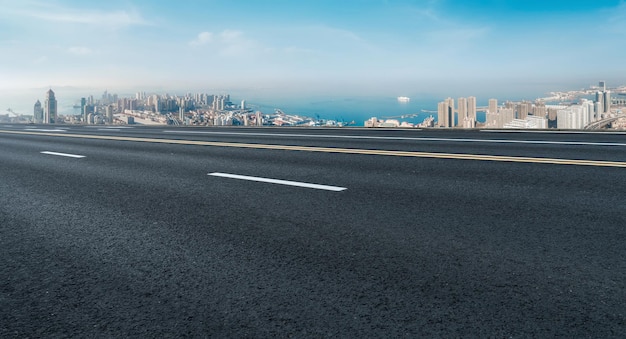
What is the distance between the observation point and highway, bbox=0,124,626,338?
102 inches

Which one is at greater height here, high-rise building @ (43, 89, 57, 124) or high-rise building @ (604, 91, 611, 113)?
high-rise building @ (43, 89, 57, 124)

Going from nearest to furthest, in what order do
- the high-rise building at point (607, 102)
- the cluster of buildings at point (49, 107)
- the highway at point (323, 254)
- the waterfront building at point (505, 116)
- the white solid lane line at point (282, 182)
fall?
1. the highway at point (323, 254)
2. the white solid lane line at point (282, 182)
3. the waterfront building at point (505, 116)
4. the high-rise building at point (607, 102)
5. the cluster of buildings at point (49, 107)

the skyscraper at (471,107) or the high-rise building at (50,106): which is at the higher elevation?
the high-rise building at (50,106)

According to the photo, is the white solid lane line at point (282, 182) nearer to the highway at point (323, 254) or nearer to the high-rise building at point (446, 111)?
the highway at point (323, 254)

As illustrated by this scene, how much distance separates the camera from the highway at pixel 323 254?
8.52ft

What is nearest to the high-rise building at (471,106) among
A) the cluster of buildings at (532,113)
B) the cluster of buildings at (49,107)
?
the cluster of buildings at (532,113)

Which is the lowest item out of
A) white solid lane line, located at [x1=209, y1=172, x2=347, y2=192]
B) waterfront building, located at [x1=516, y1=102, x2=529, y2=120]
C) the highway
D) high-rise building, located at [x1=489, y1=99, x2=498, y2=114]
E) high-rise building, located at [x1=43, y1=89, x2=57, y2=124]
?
the highway

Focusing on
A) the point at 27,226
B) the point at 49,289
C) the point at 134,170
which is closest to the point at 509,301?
the point at 49,289

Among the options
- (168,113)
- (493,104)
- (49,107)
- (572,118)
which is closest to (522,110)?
(493,104)

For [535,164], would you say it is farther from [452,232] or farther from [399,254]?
[399,254]

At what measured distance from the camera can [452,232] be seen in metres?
4.21

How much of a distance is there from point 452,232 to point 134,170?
661cm

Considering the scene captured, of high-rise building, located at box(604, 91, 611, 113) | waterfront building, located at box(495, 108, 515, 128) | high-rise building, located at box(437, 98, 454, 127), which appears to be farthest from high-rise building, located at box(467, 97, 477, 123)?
high-rise building, located at box(604, 91, 611, 113)

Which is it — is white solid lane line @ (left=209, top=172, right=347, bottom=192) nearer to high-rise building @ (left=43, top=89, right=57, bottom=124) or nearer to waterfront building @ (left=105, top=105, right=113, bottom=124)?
waterfront building @ (left=105, top=105, right=113, bottom=124)
